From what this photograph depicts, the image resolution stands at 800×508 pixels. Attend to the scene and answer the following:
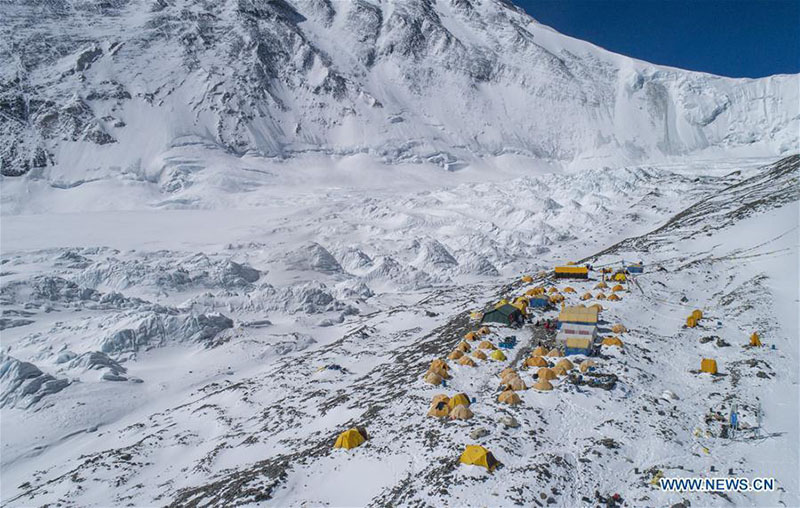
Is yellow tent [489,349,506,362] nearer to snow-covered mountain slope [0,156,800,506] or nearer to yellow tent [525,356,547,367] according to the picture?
snow-covered mountain slope [0,156,800,506]

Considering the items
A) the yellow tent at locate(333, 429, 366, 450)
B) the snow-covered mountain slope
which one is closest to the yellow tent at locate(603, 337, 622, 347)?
the snow-covered mountain slope

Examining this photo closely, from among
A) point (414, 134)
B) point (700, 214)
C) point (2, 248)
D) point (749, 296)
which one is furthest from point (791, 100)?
point (2, 248)

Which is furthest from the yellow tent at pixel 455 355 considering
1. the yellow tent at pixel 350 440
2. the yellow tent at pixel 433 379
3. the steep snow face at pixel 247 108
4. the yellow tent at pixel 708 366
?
the steep snow face at pixel 247 108

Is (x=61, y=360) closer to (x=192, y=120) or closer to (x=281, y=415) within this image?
(x=281, y=415)

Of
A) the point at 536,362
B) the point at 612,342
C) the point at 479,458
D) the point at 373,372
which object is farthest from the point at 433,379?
the point at 612,342

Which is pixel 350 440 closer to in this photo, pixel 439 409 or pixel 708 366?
pixel 439 409

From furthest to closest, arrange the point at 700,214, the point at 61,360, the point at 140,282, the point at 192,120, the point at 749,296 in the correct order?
the point at 192,120 → the point at 700,214 → the point at 140,282 → the point at 61,360 → the point at 749,296

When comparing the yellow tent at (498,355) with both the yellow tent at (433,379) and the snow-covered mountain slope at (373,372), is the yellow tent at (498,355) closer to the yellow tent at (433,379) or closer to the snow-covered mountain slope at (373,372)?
the snow-covered mountain slope at (373,372)
